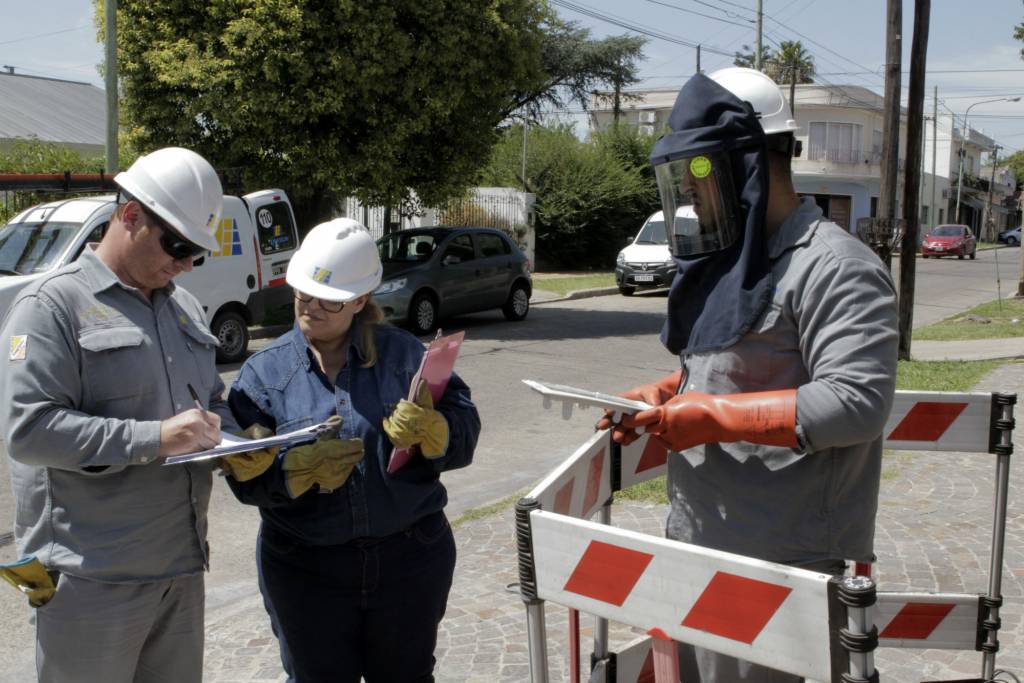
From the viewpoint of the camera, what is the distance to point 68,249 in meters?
10.7

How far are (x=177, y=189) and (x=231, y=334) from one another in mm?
10305

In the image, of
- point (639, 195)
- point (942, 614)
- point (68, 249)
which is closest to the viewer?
point (942, 614)

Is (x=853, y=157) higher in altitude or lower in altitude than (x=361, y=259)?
higher

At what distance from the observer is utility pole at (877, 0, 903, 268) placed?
39.5ft

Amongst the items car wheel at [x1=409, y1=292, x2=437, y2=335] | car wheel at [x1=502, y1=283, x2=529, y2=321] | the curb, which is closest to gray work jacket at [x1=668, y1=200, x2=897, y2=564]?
car wheel at [x1=409, y1=292, x2=437, y2=335]

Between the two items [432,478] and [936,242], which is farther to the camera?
[936,242]

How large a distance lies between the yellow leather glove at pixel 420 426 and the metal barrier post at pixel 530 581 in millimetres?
558

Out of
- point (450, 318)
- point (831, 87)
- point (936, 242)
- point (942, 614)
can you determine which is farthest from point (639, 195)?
point (831, 87)

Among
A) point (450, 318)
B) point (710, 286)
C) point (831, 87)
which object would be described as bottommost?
point (450, 318)

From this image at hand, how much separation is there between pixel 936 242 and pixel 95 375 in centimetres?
4597

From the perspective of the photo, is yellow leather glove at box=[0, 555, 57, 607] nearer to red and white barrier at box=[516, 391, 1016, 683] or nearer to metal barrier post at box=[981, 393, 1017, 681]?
red and white barrier at box=[516, 391, 1016, 683]

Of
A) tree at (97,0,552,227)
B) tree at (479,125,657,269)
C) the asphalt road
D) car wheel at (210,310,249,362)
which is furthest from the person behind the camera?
tree at (479,125,657,269)

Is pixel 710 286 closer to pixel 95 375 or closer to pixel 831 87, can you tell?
pixel 95 375

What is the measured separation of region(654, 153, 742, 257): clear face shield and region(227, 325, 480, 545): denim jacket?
875 millimetres
